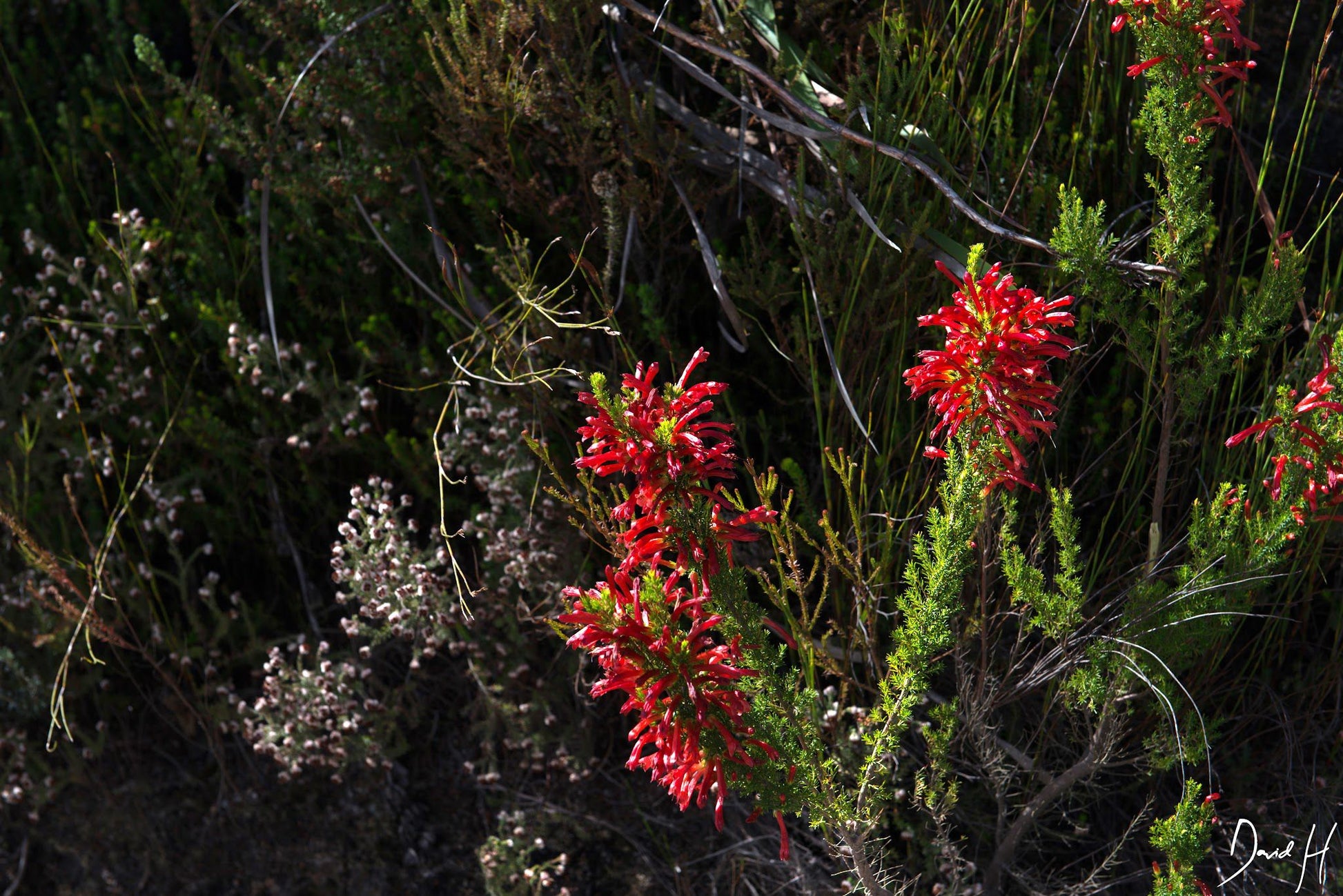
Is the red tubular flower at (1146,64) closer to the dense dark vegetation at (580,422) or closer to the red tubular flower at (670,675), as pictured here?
the dense dark vegetation at (580,422)

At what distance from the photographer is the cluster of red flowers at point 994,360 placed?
1.31 m

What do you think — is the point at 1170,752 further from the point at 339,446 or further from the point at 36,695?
the point at 36,695

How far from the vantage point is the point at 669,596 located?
4.21 ft

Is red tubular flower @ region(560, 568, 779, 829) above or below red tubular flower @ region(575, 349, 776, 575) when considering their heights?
below

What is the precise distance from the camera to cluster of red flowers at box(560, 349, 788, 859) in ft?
4.01

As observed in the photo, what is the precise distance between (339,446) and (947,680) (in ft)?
4.54

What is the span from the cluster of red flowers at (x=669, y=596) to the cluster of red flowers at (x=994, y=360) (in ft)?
0.95

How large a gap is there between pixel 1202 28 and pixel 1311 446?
58 centimetres

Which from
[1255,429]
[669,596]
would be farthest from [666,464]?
[1255,429]

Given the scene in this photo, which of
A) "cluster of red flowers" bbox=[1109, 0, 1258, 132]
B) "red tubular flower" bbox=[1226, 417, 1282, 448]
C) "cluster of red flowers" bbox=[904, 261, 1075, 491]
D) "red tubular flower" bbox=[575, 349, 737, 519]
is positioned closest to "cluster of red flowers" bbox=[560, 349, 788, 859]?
"red tubular flower" bbox=[575, 349, 737, 519]

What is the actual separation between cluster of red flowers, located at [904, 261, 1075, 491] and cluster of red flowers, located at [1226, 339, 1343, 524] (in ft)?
1.05

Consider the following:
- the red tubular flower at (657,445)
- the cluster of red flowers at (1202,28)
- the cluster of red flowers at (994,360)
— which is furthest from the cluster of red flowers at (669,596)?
the cluster of red flowers at (1202,28)

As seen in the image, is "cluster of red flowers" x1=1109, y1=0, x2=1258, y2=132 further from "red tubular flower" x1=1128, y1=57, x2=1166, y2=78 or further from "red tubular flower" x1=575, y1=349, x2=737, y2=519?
"red tubular flower" x1=575, y1=349, x2=737, y2=519

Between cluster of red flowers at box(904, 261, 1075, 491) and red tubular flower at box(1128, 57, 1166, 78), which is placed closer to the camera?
cluster of red flowers at box(904, 261, 1075, 491)
